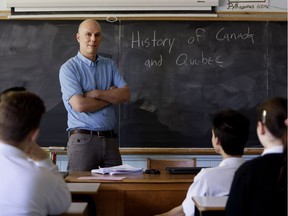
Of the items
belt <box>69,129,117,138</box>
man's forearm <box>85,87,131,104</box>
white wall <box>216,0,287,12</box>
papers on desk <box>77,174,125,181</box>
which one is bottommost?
papers on desk <box>77,174,125,181</box>

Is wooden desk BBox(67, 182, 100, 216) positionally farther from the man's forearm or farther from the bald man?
the man's forearm

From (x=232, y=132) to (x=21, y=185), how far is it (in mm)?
1320

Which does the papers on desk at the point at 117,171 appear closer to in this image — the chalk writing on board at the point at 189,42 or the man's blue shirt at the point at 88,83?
the man's blue shirt at the point at 88,83

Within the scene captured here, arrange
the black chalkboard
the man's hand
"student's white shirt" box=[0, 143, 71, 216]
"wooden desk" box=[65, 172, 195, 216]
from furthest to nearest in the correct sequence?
the black chalkboard, "wooden desk" box=[65, 172, 195, 216], the man's hand, "student's white shirt" box=[0, 143, 71, 216]

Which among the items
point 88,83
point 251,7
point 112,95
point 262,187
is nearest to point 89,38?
point 88,83

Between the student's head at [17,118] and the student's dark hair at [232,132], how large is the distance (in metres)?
1.18

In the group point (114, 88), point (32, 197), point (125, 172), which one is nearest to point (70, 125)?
point (114, 88)

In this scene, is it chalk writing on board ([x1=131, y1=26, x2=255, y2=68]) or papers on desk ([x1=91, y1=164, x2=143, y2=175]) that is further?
chalk writing on board ([x1=131, y1=26, x2=255, y2=68])

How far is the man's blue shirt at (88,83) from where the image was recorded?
4125mm

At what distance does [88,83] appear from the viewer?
4207 millimetres

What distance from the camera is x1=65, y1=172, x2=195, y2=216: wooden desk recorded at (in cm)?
333

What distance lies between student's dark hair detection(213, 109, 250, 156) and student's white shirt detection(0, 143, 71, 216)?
115 cm

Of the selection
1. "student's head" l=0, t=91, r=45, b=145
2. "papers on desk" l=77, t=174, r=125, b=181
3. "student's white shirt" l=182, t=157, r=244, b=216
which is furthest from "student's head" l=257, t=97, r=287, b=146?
"papers on desk" l=77, t=174, r=125, b=181

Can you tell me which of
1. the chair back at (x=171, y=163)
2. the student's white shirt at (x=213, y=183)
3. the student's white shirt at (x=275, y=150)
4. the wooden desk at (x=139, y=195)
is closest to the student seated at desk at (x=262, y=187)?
the student's white shirt at (x=275, y=150)
